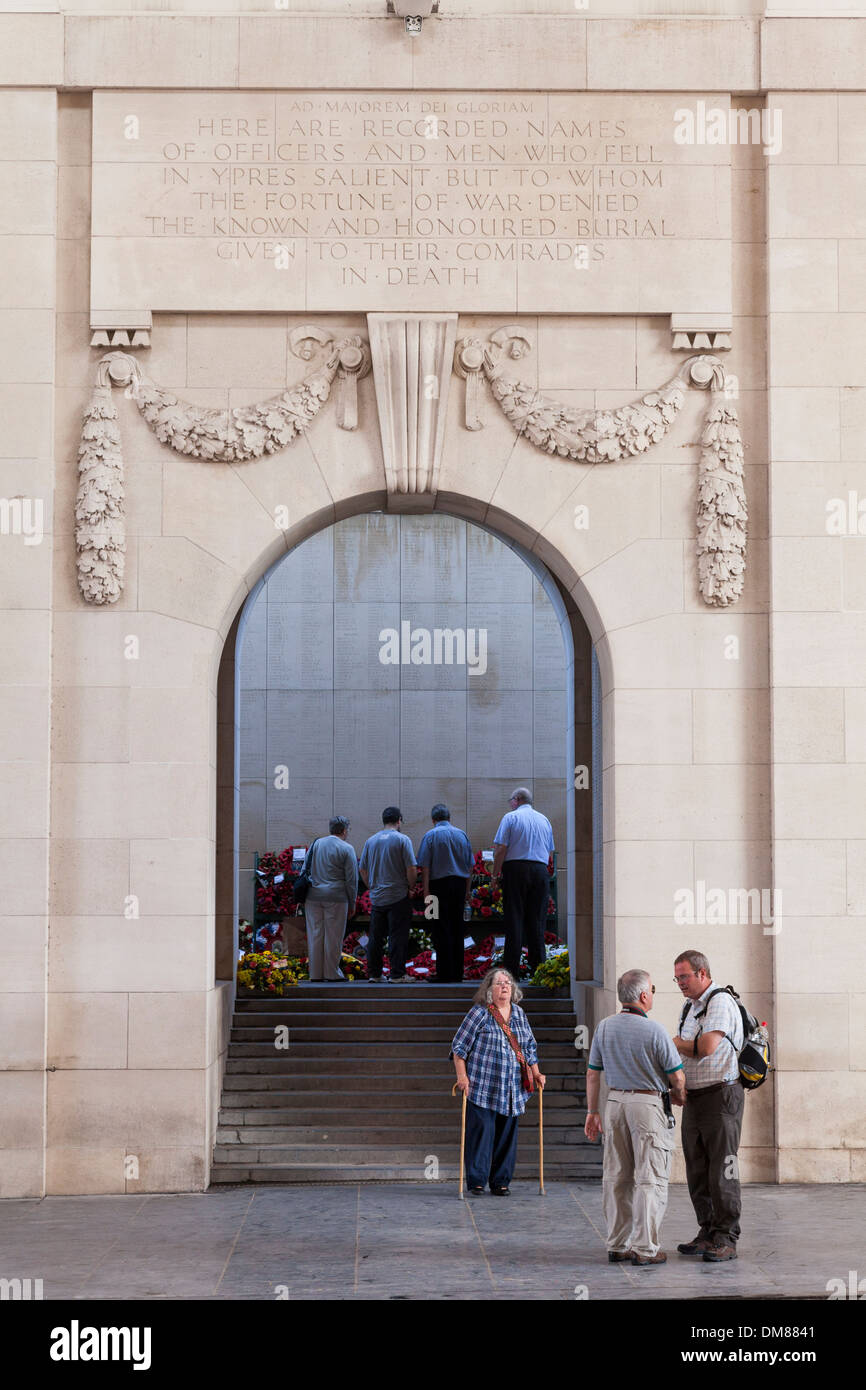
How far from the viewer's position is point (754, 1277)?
8.48 m

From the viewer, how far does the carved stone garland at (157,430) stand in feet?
38.7

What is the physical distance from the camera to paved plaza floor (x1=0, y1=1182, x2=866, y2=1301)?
8289mm

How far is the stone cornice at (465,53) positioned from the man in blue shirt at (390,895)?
7.16m

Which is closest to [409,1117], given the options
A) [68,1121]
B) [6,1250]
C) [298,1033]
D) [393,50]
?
[298,1033]

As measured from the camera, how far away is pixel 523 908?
15.2m

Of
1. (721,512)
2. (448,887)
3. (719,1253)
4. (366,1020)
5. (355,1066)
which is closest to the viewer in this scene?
(719,1253)

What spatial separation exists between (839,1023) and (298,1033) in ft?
15.2

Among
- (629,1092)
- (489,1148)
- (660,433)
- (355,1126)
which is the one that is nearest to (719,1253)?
(629,1092)

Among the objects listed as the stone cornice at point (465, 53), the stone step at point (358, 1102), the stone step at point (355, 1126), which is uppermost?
the stone cornice at point (465, 53)

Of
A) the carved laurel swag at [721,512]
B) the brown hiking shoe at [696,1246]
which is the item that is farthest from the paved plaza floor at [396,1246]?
the carved laurel swag at [721,512]

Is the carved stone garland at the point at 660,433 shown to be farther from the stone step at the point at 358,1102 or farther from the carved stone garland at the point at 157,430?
the stone step at the point at 358,1102

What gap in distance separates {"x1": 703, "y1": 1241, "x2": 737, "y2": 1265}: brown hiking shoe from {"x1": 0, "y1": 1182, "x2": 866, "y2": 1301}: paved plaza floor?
10cm

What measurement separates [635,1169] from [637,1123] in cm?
27

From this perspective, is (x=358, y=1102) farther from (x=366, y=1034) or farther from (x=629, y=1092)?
(x=629, y=1092)
